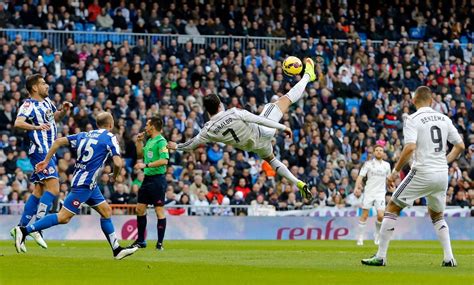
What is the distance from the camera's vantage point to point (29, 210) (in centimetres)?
1894

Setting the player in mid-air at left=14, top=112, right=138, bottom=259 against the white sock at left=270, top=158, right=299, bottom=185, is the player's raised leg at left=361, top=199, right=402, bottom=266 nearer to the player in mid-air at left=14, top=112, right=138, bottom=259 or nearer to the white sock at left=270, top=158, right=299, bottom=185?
the white sock at left=270, top=158, right=299, bottom=185

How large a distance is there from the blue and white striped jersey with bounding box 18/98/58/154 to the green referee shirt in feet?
6.57

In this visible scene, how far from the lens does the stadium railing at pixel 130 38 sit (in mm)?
35469

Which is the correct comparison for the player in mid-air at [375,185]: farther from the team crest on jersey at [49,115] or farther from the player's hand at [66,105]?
the player's hand at [66,105]

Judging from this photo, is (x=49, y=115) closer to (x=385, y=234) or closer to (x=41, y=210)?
(x=41, y=210)

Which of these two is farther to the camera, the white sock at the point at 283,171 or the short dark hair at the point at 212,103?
the white sock at the point at 283,171

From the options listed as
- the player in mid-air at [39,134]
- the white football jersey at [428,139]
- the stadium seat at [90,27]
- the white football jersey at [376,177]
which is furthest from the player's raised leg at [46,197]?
the stadium seat at [90,27]

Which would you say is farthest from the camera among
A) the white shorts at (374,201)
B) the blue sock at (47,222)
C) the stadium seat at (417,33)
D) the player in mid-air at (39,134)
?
the stadium seat at (417,33)

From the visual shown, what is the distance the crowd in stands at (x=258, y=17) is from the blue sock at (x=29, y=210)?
1700cm

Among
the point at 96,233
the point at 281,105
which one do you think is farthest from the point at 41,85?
the point at 96,233

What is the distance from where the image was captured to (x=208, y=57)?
37375 millimetres

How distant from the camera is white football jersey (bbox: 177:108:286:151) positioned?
18219 mm


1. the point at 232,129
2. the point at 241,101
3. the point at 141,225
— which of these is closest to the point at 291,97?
the point at 232,129

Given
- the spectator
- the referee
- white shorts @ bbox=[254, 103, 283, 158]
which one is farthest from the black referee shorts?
the spectator
